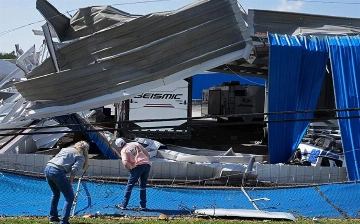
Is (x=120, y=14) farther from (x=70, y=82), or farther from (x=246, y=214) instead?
(x=246, y=214)

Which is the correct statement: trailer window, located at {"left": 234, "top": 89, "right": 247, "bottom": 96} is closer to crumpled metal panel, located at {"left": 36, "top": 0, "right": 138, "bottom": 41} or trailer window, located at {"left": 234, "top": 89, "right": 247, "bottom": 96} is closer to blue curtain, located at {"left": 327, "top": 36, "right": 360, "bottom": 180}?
blue curtain, located at {"left": 327, "top": 36, "right": 360, "bottom": 180}

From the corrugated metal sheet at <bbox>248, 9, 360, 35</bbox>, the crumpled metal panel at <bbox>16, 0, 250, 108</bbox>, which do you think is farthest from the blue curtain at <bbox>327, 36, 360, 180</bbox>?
the crumpled metal panel at <bbox>16, 0, 250, 108</bbox>

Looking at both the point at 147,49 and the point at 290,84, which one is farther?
the point at 147,49

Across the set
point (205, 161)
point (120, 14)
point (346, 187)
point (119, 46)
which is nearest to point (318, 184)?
point (346, 187)

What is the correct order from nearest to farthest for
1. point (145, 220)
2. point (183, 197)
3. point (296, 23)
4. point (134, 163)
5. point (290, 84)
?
point (145, 220) → point (134, 163) → point (183, 197) → point (290, 84) → point (296, 23)

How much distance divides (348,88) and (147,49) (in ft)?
18.8

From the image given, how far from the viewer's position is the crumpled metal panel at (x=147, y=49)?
46.6 feet

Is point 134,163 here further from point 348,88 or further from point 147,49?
point 348,88

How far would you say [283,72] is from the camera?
555 inches

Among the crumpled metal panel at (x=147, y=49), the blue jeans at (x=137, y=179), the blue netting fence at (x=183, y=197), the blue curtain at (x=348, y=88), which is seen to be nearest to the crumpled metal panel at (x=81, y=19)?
the crumpled metal panel at (x=147, y=49)

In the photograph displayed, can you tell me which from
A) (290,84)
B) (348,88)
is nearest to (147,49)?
(290,84)

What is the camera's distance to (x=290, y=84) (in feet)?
46.4

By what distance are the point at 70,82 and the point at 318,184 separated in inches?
292

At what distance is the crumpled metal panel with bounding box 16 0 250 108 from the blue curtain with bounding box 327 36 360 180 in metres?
2.64
